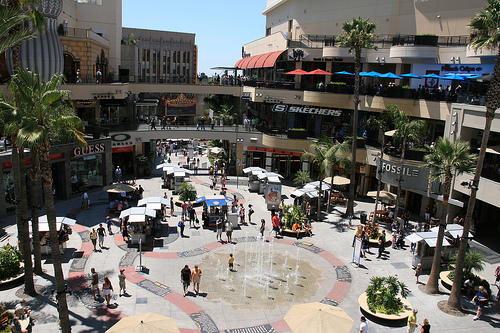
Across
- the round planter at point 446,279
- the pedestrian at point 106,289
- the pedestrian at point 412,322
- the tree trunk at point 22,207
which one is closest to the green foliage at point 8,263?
the tree trunk at point 22,207

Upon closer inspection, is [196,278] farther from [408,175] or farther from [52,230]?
[408,175]

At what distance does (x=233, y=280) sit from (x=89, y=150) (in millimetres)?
21588

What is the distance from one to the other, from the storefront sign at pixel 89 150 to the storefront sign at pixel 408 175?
25.1 meters

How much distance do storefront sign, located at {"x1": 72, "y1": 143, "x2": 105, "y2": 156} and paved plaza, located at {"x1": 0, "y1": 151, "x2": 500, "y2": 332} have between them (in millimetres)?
6487

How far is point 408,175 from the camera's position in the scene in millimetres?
33062

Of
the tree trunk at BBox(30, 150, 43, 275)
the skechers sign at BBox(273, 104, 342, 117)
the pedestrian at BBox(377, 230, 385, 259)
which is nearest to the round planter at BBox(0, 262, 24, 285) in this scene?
the tree trunk at BBox(30, 150, 43, 275)

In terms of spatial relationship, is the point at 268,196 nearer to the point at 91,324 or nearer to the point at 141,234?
the point at 141,234

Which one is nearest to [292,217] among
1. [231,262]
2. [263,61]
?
[231,262]

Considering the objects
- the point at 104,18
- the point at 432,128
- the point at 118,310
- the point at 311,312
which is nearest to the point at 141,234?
the point at 118,310

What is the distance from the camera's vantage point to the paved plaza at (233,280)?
18781 mm

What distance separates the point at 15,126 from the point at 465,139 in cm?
2832

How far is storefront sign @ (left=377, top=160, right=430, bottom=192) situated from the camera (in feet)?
106

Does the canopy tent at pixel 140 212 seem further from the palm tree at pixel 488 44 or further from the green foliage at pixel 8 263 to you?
the palm tree at pixel 488 44

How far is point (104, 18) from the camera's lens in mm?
50344
